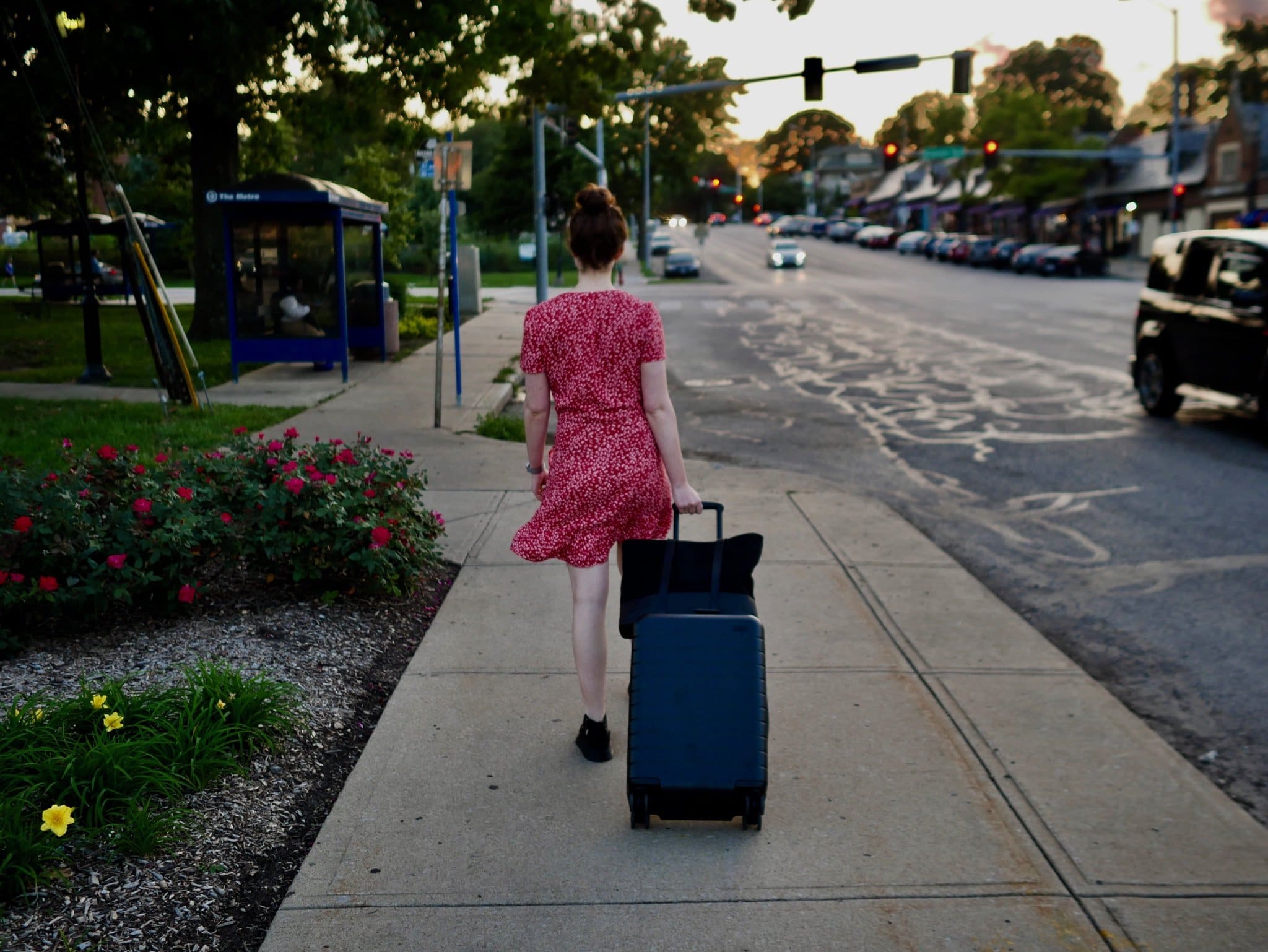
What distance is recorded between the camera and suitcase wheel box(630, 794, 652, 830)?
3.70 metres

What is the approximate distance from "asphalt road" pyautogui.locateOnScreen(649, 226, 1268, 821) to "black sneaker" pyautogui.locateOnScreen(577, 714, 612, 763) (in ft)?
6.94

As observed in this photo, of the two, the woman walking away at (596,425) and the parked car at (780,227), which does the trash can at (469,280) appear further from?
the parked car at (780,227)

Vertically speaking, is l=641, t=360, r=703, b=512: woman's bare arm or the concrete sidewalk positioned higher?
l=641, t=360, r=703, b=512: woman's bare arm

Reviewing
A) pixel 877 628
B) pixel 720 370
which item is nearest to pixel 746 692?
pixel 877 628

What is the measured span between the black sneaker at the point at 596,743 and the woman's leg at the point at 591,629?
35 millimetres

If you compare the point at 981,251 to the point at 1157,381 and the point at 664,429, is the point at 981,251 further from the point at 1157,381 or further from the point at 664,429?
the point at 664,429

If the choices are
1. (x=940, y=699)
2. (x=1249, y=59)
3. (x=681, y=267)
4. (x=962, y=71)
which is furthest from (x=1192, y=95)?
(x=940, y=699)

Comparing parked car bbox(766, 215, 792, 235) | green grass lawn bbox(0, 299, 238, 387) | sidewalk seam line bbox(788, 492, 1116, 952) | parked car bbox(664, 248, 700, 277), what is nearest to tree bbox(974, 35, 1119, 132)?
parked car bbox(766, 215, 792, 235)

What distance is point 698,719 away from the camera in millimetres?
3666

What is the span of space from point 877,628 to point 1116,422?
796 centimetres

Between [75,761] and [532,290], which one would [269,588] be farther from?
[532,290]

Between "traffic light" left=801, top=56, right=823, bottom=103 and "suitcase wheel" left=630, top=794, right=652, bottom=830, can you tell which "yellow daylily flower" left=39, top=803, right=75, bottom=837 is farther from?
"traffic light" left=801, top=56, right=823, bottom=103

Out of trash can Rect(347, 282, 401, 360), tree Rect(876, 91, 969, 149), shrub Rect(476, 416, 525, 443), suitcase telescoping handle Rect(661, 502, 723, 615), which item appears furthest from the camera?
tree Rect(876, 91, 969, 149)

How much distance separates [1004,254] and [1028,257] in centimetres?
428
